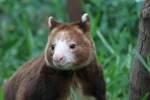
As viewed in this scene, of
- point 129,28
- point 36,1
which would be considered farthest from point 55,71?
point 36,1

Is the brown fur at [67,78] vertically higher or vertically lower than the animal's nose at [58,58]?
lower

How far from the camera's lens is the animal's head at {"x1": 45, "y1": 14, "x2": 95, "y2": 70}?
6.95 metres

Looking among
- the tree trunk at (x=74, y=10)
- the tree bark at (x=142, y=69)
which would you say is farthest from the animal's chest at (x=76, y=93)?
the tree trunk at (x=74, y=10)

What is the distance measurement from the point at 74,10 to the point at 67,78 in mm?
3277

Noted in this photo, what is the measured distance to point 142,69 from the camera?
7.43 meters

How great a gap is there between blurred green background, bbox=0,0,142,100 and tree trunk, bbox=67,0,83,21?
0.14 metres

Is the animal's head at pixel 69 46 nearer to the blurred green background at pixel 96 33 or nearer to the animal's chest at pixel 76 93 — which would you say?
the animal's chest at pixel 76 93

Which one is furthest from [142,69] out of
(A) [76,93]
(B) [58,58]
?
(B) [58,58]

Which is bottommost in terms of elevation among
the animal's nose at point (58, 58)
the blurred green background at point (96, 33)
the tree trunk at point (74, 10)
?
the blurred green background at point (96, 33)

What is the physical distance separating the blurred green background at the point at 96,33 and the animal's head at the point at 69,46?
5.01 ft

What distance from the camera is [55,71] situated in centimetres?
732

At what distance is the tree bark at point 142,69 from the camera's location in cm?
719

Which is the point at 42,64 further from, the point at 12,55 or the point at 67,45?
the point at 12,55

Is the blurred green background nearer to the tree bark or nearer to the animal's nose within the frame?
the tree bark
